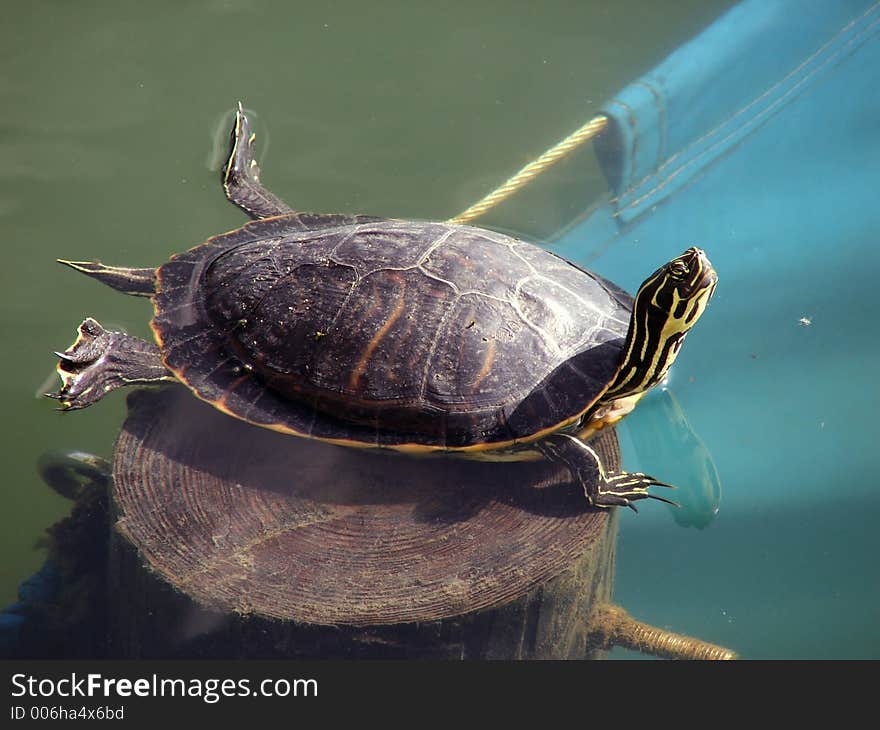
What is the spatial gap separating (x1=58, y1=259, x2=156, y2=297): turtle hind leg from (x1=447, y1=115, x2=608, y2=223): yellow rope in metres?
1.68

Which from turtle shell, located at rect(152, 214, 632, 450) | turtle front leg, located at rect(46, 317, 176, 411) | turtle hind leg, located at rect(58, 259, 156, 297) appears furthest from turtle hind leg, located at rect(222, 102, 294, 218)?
turtle front leg, located at rect(46, 317, 176, 411)

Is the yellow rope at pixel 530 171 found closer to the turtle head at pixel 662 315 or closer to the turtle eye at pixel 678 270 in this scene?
the turtle head at pixel 662 315

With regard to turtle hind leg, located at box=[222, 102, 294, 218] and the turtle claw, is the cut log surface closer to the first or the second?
the turtle claw

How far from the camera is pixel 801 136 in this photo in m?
4.47

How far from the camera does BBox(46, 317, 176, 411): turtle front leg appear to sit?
2867mm

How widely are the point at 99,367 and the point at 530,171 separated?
265cm

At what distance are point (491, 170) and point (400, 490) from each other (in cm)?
304

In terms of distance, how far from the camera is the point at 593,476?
102 inches

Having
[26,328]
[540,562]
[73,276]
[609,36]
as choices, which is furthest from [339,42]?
[540,562]

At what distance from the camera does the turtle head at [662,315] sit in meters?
2.39

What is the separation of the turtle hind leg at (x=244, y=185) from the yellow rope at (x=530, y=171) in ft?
3.45

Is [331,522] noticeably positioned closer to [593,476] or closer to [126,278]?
[593,476]

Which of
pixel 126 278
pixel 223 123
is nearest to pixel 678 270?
pixel 126 278

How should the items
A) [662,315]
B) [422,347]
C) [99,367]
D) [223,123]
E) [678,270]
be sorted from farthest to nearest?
[223,123] → [99,367] → [422,347] → [662,315] → [678,270]
